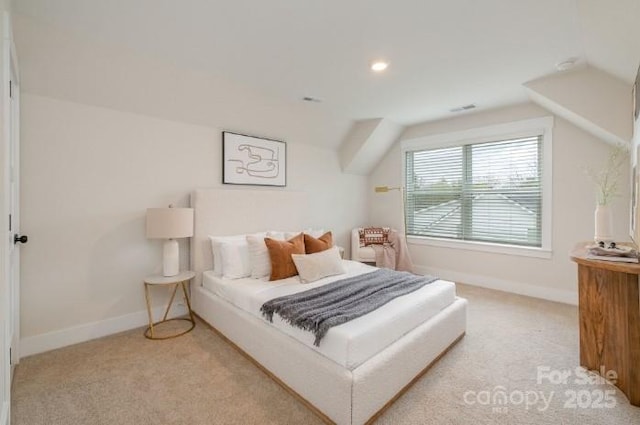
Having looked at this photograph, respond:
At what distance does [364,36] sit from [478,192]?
314cm

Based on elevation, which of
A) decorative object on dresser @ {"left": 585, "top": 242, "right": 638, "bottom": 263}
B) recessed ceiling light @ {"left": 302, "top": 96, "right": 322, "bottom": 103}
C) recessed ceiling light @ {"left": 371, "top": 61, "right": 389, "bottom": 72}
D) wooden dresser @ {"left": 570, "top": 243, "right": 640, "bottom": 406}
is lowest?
wooden dresser @ {"left": 570, "top": 243, "right": 640, "bottom": 406}

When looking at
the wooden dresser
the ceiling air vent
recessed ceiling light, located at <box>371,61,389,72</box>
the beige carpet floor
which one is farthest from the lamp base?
the ceiling air vent

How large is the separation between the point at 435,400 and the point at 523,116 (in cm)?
369

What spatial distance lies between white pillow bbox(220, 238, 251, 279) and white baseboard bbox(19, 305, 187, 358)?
2.90 ft

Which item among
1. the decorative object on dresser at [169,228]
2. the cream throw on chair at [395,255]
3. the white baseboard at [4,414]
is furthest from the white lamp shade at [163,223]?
the cream throw on chair at [395,255]

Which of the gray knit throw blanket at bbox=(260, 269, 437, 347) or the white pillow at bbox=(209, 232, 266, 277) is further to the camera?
the white pillow at bbox=(209, 232, 266, 277)

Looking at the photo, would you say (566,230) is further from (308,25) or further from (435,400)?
(308,25)

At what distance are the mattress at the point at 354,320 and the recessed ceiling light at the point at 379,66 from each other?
2.02 m

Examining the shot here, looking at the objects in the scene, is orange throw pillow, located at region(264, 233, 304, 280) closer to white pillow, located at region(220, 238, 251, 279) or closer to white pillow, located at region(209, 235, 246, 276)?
white pillow, located at region(220, 238, 251, 279)

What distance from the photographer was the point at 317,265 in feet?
9.19

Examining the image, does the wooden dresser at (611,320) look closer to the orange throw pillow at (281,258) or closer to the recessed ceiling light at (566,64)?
the recessed ceiling light at (566,64)

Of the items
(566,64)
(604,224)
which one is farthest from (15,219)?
(566,64)

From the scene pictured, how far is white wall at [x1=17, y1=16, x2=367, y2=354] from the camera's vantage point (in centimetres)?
238

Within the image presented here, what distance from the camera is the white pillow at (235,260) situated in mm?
2896
